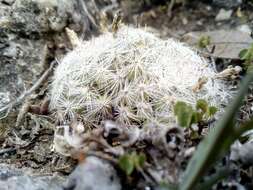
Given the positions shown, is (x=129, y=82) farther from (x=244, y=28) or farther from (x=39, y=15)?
(x=244, y=28)

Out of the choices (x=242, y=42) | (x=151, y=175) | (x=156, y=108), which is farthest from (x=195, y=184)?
(x=242, y=42)

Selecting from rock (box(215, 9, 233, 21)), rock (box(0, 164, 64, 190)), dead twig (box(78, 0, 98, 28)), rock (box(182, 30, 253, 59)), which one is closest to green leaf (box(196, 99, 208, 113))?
rock (box(0, 164, 64, 190))

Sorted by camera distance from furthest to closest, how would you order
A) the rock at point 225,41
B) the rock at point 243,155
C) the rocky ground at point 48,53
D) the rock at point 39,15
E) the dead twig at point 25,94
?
1. the rock at point 225,41
2. the rock at point 39,15
3. the dead twig at point 25,94
4. the rocky ground at point 48,53
5. the rock at point 243,155

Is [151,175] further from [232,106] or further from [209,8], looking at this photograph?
[209,8]

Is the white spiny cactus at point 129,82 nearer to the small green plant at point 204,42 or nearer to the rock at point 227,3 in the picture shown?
the small green plant at point 204,42

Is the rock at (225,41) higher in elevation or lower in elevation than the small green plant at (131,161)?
higher

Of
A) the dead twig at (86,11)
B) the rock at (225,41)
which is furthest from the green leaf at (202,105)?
the dead twig at (86,11)

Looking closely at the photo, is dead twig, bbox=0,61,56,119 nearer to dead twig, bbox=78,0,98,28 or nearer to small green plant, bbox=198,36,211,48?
dead twig, bbox=78,0,98,28

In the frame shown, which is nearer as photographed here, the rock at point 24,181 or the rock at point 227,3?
the rock at point 24,181
